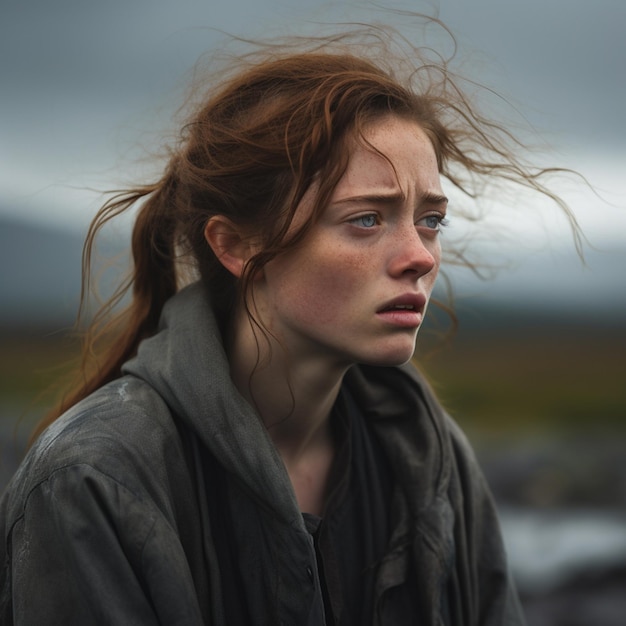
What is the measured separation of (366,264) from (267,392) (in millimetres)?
489

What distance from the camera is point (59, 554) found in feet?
7.50

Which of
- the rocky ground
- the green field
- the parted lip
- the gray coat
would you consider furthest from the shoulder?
the green field

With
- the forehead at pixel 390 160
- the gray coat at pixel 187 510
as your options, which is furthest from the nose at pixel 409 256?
the gray coat at pixel 187 510

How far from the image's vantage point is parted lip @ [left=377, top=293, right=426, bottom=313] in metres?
2.54

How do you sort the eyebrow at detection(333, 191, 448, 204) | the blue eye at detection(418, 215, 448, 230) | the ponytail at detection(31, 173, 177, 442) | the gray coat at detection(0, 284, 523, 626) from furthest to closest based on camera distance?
the ponytail at detection(31, 173, 177, 442) → the blue eye at detection(418, 215, 448, 230) → the eyebrow at detection(333, 191, 448, 204) → the gray coat at detection(0, 284, 523, 626)

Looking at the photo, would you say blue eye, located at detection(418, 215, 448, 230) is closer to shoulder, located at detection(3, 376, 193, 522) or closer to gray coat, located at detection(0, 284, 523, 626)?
gray coat, located at detection(0, 284, 523, 626)

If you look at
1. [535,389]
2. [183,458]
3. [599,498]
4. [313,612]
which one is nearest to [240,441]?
[183,458]


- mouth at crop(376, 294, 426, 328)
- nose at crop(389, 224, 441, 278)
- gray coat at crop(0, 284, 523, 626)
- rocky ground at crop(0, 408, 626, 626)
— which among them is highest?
nose at crop(389, 224, 441, 278)

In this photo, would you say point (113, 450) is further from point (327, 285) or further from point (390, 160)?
point (390, 160)

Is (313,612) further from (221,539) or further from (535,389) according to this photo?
(535,389)

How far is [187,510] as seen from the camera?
2521mm

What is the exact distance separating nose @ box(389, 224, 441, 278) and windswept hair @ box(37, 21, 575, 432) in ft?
0.72

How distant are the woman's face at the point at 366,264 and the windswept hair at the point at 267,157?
4 centimetres

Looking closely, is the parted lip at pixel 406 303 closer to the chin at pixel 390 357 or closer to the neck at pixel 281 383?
the chin at pixel 390 357
